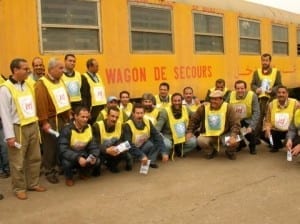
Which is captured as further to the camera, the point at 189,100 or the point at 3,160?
the point at 189,100

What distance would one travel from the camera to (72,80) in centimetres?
599

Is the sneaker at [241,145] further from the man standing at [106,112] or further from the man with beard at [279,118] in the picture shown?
the man standing at [106,112]

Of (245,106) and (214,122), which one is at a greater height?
(245,106)

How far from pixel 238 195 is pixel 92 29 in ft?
10.8

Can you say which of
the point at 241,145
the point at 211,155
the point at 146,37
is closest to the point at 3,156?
the point at 211,155

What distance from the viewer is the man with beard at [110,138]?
225 inches

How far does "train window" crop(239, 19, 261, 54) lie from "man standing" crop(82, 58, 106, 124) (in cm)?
461

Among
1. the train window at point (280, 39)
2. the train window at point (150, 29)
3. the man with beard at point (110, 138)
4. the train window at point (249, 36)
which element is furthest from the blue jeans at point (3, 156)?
the train window at point (280, 39)

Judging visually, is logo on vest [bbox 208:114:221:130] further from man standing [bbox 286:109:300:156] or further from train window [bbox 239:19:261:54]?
train window [bbox 239:19:261:54]

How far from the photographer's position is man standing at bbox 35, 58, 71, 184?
17.5 ft

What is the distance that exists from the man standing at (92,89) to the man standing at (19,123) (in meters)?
1.32

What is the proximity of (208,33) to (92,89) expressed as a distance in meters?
3.51

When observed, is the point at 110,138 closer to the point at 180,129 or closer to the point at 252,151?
the point at 180,129

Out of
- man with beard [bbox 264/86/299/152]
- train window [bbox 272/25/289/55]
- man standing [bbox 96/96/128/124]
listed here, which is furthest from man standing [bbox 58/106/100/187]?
train window [bbox 272/25/289/55]
